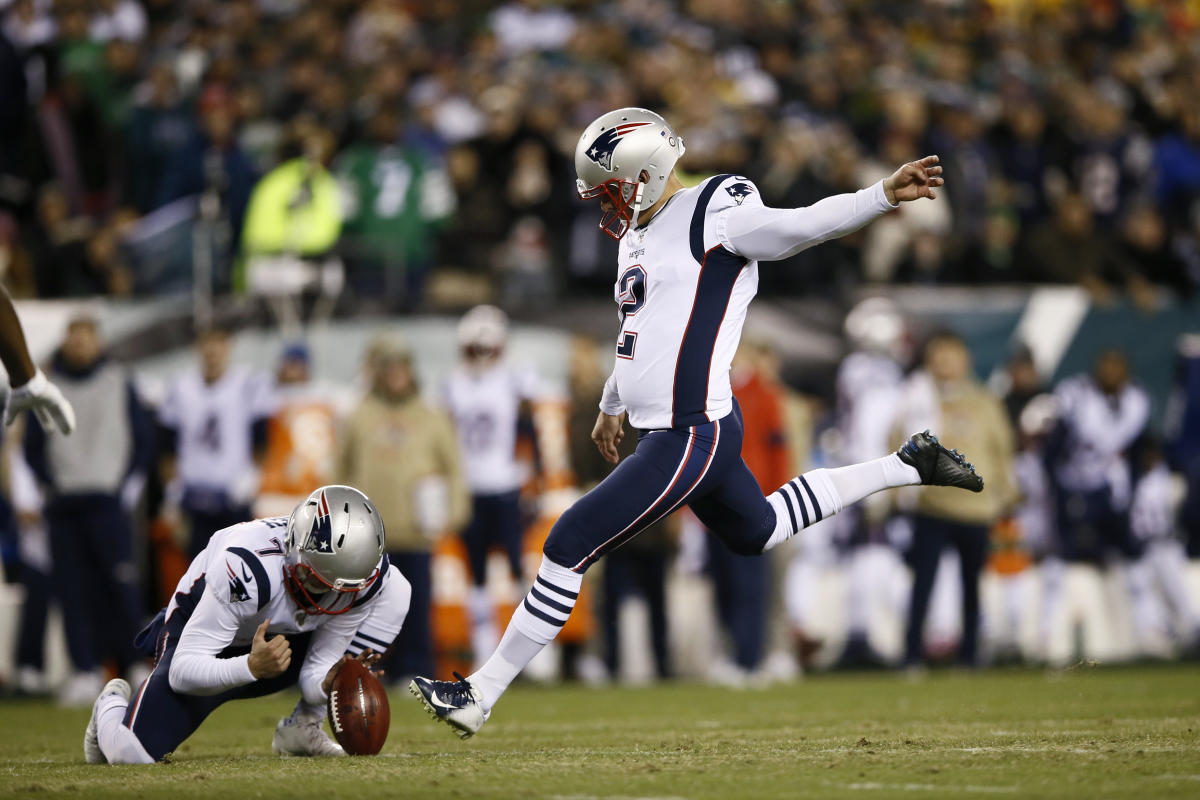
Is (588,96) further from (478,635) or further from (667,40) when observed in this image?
(478,635)

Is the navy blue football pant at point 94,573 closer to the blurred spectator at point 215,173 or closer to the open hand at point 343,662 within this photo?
the blurred spectator at point 215,173

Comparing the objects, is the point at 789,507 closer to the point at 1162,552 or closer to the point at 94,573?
the point at 94,573

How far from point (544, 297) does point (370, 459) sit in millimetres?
2132

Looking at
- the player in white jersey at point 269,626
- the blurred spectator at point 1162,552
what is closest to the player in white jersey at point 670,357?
the player in white jersey at point 269,626

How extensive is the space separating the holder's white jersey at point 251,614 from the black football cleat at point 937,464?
6.35ft

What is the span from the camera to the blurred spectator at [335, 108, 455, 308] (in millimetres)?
12141

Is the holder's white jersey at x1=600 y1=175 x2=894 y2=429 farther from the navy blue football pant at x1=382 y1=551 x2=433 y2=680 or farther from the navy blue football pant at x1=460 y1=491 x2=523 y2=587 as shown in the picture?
the navy blue football pant at x1=460 y1=491 x2=523 y2=587

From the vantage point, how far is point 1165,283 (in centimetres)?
1305

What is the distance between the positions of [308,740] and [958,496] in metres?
5.72

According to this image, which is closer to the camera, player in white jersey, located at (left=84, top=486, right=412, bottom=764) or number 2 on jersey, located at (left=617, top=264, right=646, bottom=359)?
player in white jersey, located at (left=84, top=486, right=412, bottom=764)

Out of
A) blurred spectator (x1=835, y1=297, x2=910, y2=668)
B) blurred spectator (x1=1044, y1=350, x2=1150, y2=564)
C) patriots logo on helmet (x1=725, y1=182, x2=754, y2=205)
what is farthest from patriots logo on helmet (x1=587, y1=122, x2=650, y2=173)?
blurred spectator (x1=1044, y1=350, x2=1150, y2=564)

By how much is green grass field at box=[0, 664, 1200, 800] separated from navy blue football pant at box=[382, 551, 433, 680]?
0.52m

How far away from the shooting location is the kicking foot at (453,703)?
5.91 metres

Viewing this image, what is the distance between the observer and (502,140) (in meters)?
13.0
